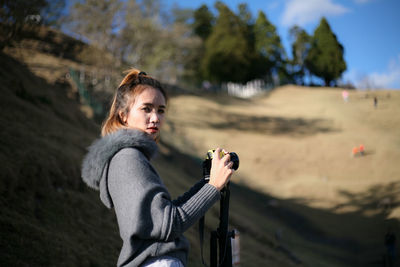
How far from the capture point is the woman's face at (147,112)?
1988 mm

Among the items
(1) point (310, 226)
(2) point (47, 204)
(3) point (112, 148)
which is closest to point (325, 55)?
(1) point (310, 226)

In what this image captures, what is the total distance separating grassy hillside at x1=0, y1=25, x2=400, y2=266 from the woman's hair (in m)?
2.44

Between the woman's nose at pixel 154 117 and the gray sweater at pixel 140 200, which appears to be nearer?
the gray sweater at pixel 140 200

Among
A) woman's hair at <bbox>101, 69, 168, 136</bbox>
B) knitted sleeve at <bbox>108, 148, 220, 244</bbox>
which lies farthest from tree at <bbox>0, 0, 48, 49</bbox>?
knitted sleeve at <bbox>108, 148, 220, 244</bbox>

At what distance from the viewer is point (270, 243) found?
36.1ft

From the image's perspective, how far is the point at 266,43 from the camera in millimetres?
51375

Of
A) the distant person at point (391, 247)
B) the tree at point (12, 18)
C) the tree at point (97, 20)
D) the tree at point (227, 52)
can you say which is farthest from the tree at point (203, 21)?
the distant person at point (391, 247)

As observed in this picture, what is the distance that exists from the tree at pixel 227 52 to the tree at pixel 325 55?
476 inches

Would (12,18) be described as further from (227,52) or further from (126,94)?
(227,52)

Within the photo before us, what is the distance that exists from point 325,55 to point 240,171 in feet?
126

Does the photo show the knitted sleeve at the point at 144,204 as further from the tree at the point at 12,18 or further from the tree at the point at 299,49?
the tree at the point at 299,49

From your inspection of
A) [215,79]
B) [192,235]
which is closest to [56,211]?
[192,235]

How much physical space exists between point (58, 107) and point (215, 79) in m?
38.8

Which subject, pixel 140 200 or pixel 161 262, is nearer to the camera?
pixel 140 200
